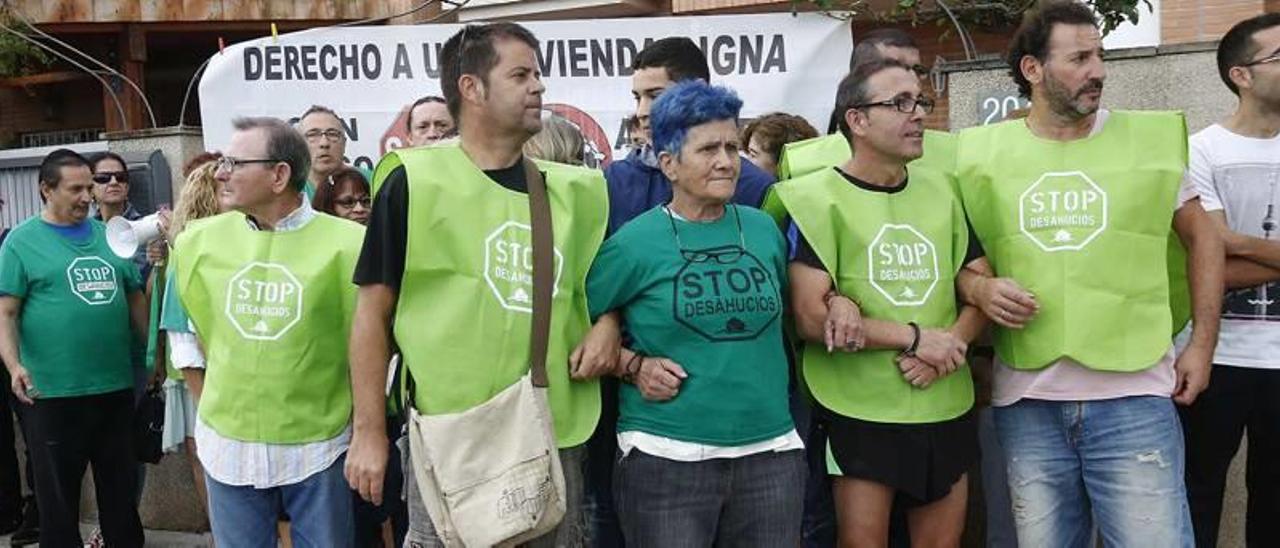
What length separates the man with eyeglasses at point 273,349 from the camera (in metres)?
4.26

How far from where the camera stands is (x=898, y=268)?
401cm

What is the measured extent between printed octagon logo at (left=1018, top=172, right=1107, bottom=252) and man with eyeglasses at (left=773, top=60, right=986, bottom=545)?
21 centimetres

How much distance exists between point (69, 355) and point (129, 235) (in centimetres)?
62

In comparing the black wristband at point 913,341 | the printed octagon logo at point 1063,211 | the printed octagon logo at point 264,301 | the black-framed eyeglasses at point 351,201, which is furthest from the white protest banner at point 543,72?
→ the black wristband at point 913,341

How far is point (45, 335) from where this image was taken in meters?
6.60

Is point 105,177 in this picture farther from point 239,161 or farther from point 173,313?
point 239,161

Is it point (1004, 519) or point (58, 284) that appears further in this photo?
point (58, 284)

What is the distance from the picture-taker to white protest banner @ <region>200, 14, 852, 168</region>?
24.2 feet

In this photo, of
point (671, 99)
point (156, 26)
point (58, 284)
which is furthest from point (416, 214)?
point (156, 26)

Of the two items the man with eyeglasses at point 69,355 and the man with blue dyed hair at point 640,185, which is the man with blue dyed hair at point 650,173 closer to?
the man with blue dyed hair at point 640,185

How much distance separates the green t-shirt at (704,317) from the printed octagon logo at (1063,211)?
752mm

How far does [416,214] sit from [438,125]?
8.10ft

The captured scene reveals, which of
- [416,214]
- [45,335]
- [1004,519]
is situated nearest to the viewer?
[416,214]

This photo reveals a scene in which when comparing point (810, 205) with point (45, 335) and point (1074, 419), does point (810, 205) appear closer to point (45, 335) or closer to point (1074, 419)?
point (1074, 419)
